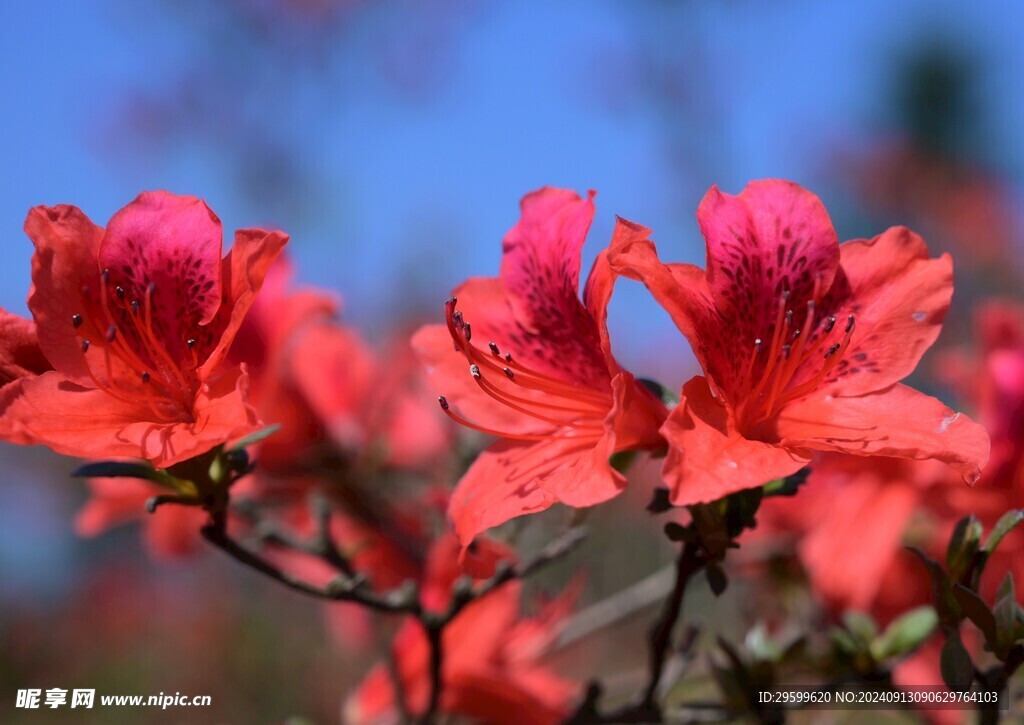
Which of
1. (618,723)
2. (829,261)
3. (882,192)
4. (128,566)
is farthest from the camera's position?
(882,192)

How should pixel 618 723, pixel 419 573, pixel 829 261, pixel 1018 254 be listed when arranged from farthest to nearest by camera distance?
pixel 1018 254 → pixel 419 573 → pixel 618 723 → pixel 829 261

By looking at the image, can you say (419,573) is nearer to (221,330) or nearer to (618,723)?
(618,723)

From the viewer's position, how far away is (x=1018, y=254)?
7.46m

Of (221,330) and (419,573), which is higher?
(221,330)

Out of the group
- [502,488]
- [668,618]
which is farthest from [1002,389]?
[502,488]

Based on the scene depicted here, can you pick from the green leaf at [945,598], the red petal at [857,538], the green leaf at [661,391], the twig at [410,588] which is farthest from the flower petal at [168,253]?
the red petal at [857,538]

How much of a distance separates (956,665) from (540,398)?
0.54m

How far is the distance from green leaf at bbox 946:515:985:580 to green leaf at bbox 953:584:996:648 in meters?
0.05

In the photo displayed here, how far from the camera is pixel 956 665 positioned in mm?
1091

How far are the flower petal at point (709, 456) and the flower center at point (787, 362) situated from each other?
0.05 m

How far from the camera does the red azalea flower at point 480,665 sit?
150 cm

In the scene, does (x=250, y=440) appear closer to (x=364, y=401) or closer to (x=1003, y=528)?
(x=1003, y=528)

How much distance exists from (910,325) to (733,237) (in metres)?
0.23

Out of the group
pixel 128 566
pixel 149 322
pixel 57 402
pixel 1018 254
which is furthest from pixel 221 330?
pixel 1018 254
